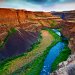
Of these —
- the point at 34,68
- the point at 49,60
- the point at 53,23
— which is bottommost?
the point at 53,23

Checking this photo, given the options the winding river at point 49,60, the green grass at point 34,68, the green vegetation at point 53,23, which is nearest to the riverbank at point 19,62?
the green grass at point 34,68

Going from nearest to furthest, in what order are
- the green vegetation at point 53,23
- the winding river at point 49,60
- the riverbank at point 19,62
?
the winding river at point 49,60
the riverbank at point 19,62
the green vegetation at point 53,23

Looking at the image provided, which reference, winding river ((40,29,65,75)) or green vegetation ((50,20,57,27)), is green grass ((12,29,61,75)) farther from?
green vegetation ((50,20,57,27))

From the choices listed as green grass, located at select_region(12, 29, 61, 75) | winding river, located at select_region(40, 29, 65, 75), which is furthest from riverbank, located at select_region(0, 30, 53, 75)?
winding river, located at select_region(40, 29, 65, 75)

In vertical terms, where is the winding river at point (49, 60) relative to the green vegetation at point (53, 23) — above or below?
above

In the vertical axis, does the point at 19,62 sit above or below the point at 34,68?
below

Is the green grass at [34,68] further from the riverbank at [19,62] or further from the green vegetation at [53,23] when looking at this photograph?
the green vegetation at [53,23]

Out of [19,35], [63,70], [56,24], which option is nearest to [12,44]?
[19,35]

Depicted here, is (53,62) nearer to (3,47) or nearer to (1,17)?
(3,47)

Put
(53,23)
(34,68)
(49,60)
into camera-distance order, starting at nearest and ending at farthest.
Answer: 1. (34,68)
2. (49,60)
3. (53,23)

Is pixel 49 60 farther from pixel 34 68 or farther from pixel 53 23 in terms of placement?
pixel 53 23

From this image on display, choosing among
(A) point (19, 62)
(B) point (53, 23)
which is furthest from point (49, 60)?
(B) point (53, 23)
